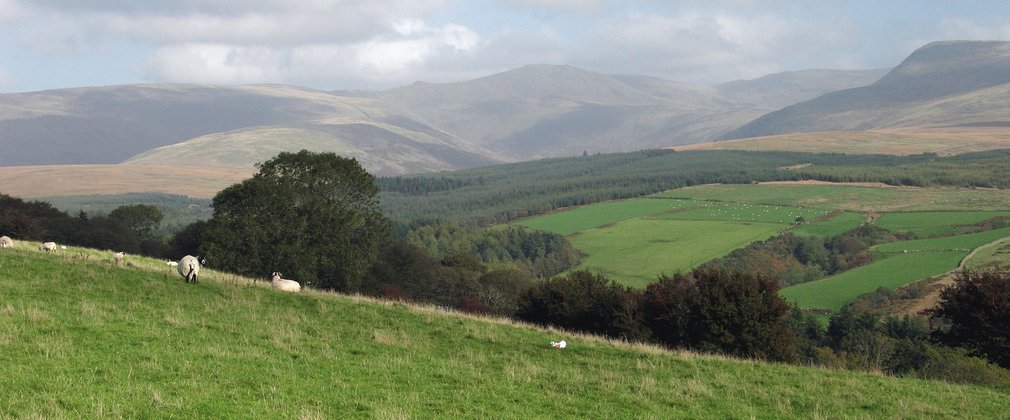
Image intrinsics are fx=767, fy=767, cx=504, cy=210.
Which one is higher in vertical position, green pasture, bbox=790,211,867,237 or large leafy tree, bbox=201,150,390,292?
large leafy tree, bbox=201,150,390,292

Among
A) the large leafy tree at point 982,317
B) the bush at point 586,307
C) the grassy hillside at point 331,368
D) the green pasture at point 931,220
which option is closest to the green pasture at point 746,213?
the green pasture at point 931,220

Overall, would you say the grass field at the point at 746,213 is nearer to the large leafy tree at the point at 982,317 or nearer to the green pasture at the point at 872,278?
the green pasture at the point at 872,278

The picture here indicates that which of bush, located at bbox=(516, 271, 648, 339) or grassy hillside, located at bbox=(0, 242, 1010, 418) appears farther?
bush, located at bbox=(516, 271, 648, 339)

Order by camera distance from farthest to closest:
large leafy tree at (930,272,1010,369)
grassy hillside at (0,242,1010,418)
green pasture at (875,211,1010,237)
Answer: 1. green pasture at (875,211,1010,237)
2. large leafy tree at (930,272,1010,369)
3. grassy hillside at (0,242,1010,418)

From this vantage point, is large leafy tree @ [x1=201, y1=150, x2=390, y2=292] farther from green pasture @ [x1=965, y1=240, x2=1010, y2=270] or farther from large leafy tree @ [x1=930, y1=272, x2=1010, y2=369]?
green pasture @ [x1=965, y1=240, x2=1010, y2=270]

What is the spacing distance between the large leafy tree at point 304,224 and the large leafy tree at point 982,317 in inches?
1761

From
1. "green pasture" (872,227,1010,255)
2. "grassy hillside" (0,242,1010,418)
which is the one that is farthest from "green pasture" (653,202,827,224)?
"grassy hillside" (0,242,1010,418)

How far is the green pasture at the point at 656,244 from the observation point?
130m

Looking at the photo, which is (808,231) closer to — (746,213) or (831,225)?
(831,225)

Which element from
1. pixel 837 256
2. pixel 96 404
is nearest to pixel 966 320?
pixel 96 404

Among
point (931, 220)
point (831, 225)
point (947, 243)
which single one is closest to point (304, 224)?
point (947, 243)

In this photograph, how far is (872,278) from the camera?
367ft

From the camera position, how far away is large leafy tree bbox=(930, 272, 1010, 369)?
34969 mm

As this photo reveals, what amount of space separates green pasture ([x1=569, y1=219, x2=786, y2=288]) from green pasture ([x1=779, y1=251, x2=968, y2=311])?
776 inches
